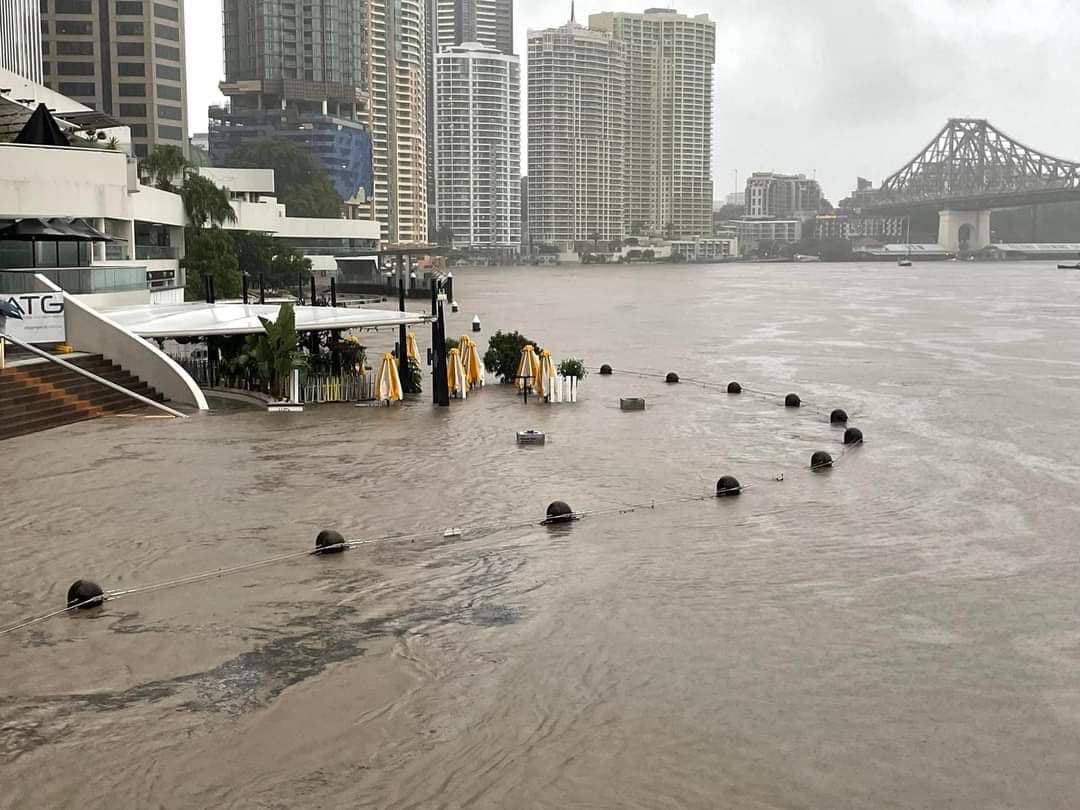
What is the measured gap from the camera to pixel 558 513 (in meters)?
17.7

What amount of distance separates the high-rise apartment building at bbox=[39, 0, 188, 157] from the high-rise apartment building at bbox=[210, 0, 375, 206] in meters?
56.3

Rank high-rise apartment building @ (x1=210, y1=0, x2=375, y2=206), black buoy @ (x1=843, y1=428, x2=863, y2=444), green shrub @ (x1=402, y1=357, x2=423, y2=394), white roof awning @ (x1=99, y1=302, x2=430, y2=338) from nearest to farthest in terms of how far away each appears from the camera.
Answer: black buoy @ (x1=843, y1=428, x2=863, y2=444)
white roof awning @ (x1=99, y1=302, x2=430, y2=338)
green shrub @ (x1=402, y1=357, x2=423, y2=394)
high-rise apartment building @ (x1=210, y1=0, x2=375, y2=206)

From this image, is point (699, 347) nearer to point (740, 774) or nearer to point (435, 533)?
point (435, 533)

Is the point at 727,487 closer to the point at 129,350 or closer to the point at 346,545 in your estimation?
the point at 346,545

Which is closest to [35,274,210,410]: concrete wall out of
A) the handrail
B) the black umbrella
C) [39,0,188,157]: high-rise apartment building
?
the handrail

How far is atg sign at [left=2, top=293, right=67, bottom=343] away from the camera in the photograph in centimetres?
2862

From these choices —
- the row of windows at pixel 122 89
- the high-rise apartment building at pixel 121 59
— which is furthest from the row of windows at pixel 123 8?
the row of windows at pixel 122 89

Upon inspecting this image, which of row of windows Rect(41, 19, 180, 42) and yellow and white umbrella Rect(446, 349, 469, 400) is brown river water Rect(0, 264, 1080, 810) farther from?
row of windows Rect(41, 19, 180, 42)

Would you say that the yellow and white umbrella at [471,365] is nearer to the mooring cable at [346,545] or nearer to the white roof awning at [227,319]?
the white roof awning at [227,319]

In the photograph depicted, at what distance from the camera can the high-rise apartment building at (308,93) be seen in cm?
16975

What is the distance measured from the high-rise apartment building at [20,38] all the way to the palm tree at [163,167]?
779 cm

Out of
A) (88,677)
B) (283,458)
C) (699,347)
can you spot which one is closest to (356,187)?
(699,347)

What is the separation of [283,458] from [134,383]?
7.61 metres

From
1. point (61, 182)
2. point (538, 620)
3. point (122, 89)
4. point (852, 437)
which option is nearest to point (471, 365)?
point (852, 437)
